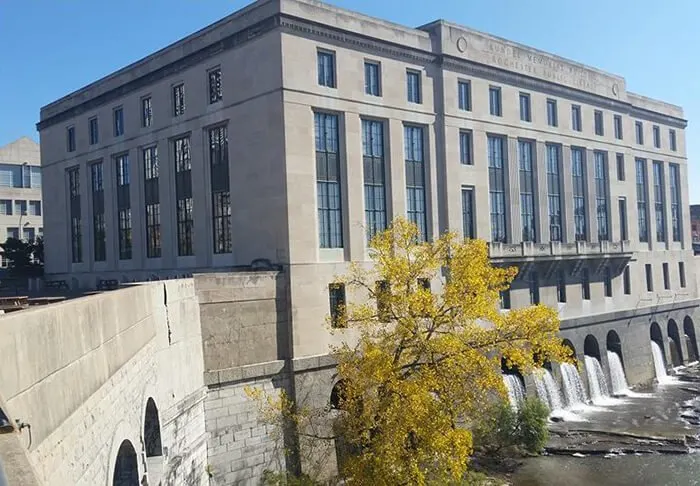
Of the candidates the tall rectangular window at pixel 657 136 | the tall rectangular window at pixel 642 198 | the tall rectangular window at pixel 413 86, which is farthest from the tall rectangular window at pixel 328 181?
the tall rectangular window at pixel 657 136

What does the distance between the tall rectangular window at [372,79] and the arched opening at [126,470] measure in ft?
77.0

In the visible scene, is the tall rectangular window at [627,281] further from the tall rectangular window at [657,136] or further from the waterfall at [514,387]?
the waterfall at [514,387]

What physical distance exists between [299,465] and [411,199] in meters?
15.4

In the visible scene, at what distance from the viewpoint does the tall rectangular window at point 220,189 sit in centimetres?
3381

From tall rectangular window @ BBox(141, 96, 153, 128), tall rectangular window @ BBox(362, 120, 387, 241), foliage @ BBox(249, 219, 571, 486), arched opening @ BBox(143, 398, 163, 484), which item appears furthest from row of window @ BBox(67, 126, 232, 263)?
arched opening @ BBox(143, 398, 163, 484)

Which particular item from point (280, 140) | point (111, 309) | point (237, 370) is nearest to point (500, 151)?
point (280, 140)

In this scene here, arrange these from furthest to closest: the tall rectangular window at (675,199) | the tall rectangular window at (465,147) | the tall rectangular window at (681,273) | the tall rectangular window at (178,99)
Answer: the tall rectangular window at (675,199) < the tall rectangular window at (681,273) < the tall rectangular window at (465,147) < the tall rectangular window at (178,99)

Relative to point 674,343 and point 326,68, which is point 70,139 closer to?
point 326,68

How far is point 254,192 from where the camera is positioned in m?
31.8

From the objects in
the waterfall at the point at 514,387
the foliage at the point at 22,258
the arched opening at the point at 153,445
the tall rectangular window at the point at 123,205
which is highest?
the tall rectangular window at the point at 123,205

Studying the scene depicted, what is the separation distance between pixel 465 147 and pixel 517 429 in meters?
16.4

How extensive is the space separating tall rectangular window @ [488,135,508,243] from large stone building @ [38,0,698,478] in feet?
0.41

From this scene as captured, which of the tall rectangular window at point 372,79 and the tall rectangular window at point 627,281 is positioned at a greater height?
the tall rectangular window at point 372,79

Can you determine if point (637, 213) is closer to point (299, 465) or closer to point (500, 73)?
point (500, 73)
